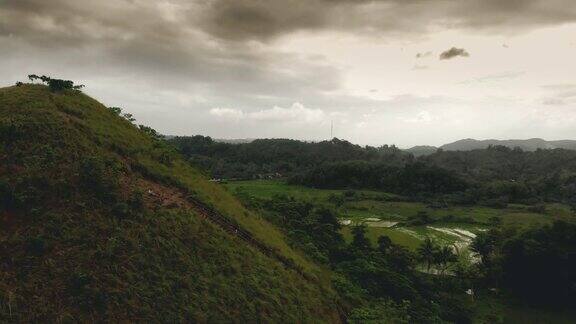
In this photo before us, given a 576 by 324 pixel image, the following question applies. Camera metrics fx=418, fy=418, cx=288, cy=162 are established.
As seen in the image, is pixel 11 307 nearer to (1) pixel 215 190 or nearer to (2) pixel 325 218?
(1) pixel 215 190

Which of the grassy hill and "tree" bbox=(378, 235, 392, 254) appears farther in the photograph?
"tree" bbox=(378, 235, 392, 254)

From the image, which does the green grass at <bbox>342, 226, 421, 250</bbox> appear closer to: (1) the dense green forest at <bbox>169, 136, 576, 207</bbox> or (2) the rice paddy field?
(2) the rice paddy field

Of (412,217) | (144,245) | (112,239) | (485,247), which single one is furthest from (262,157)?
(112,239)

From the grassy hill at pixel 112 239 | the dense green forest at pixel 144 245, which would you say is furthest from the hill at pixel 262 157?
the grassy hill at pixel 112 239

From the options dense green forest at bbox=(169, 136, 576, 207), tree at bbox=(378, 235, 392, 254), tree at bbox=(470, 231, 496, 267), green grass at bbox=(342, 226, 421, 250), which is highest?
dense green forest at bbox=(169, 136, 576, 207)

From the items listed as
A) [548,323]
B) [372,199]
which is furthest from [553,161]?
[548,323]

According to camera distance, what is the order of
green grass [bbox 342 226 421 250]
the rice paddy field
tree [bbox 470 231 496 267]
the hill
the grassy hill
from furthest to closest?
1. the hill
2. the rice paddy field
3. green grass [bbox 342 226 421 250]
4. tree [bbox 470 231 496 267]
5. the grassy hill

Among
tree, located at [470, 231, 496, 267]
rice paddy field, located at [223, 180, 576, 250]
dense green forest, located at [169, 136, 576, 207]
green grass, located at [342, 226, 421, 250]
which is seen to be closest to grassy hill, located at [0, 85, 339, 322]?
tree, located at [470, 231, 496, 267]
